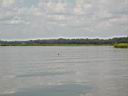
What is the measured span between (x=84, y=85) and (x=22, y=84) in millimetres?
5479

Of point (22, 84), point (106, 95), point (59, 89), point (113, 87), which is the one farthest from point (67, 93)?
point (22, 84)

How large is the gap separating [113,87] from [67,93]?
4.21 m

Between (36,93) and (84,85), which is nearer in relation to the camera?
(36,93)

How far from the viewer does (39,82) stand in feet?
80.5

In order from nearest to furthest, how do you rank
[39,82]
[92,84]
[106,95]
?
[106,95] → [92,84] → [39,82]

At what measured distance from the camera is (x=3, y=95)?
725 inches

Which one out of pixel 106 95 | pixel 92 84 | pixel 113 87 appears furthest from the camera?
pixel 92 84

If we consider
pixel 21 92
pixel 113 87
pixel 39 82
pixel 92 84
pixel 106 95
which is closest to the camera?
pixel 106 95

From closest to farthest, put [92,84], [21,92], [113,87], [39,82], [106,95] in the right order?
[106,95]
[21,92]
[113,87]
[92,84]
[39,82]

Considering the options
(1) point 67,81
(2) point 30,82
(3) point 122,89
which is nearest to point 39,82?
(2) point 30,82

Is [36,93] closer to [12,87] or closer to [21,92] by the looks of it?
[21,92]

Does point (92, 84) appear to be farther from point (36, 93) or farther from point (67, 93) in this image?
point (36, 93)

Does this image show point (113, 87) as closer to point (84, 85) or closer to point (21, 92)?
point (84, 85)

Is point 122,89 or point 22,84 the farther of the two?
point 22,84
